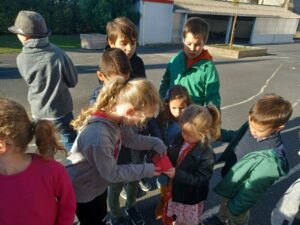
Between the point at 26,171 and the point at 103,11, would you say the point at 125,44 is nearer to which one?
the point at 26,171

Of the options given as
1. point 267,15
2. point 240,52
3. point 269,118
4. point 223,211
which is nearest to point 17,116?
point 269,118

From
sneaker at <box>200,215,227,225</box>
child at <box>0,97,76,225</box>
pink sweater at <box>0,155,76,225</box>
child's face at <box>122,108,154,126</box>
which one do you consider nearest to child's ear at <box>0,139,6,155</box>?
child at <box>0,97,76,225</box>

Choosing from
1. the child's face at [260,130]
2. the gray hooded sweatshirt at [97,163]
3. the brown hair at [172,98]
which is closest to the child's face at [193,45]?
the brown hair at [172,98]

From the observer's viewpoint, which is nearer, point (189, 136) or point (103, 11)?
point (189, 136)

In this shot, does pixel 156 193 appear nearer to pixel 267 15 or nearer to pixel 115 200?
pixel 115 200

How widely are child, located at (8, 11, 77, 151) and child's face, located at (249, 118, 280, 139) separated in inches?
81.1

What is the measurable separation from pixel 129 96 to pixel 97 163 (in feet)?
1.55

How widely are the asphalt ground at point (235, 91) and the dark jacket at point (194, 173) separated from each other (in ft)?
2.58

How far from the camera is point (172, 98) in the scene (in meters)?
2.71

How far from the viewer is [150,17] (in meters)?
19.9

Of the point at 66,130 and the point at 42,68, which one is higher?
the point at 42,68

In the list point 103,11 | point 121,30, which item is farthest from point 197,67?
point 103,11

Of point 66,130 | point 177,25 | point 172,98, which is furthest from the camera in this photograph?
point 177,25

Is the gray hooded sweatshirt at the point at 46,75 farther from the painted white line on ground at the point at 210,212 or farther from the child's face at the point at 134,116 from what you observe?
the painted white line on ground at the point at 210,212
